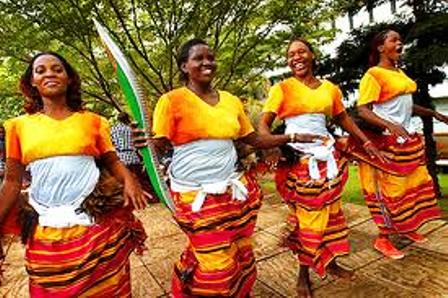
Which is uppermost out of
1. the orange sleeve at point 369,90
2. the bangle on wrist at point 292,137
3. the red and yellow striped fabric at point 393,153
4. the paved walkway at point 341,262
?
the orange sleeve at point 369,90

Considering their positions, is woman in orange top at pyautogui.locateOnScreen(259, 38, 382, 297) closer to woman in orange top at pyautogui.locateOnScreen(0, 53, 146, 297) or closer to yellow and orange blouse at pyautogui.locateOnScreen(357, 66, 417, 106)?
yellow and orange blouse at pyautogui.locateOnScreen(357, 66, 417, 106)

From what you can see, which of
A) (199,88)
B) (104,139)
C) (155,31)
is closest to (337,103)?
(199,88)

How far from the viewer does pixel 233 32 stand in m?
9.62

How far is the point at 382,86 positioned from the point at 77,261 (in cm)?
294

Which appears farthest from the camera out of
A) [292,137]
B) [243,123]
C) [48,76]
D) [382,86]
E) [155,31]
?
[155,31]

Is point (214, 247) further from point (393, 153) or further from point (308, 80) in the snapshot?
point (393, 153)

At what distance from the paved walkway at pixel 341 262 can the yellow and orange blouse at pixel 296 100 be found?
1365 mm

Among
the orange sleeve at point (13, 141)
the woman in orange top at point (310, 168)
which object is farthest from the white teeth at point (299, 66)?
the orange sleeve at point (13, 141)

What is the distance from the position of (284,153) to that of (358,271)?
4.10 ft

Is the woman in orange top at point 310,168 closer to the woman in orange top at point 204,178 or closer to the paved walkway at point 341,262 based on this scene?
the paved walkway at point 341,262

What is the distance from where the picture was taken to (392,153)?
14.6ft

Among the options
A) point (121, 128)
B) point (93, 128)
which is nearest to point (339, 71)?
point (121, 128)

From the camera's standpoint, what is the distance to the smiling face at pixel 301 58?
3734 mm

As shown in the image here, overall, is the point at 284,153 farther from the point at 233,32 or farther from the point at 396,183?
the point at 233,32
